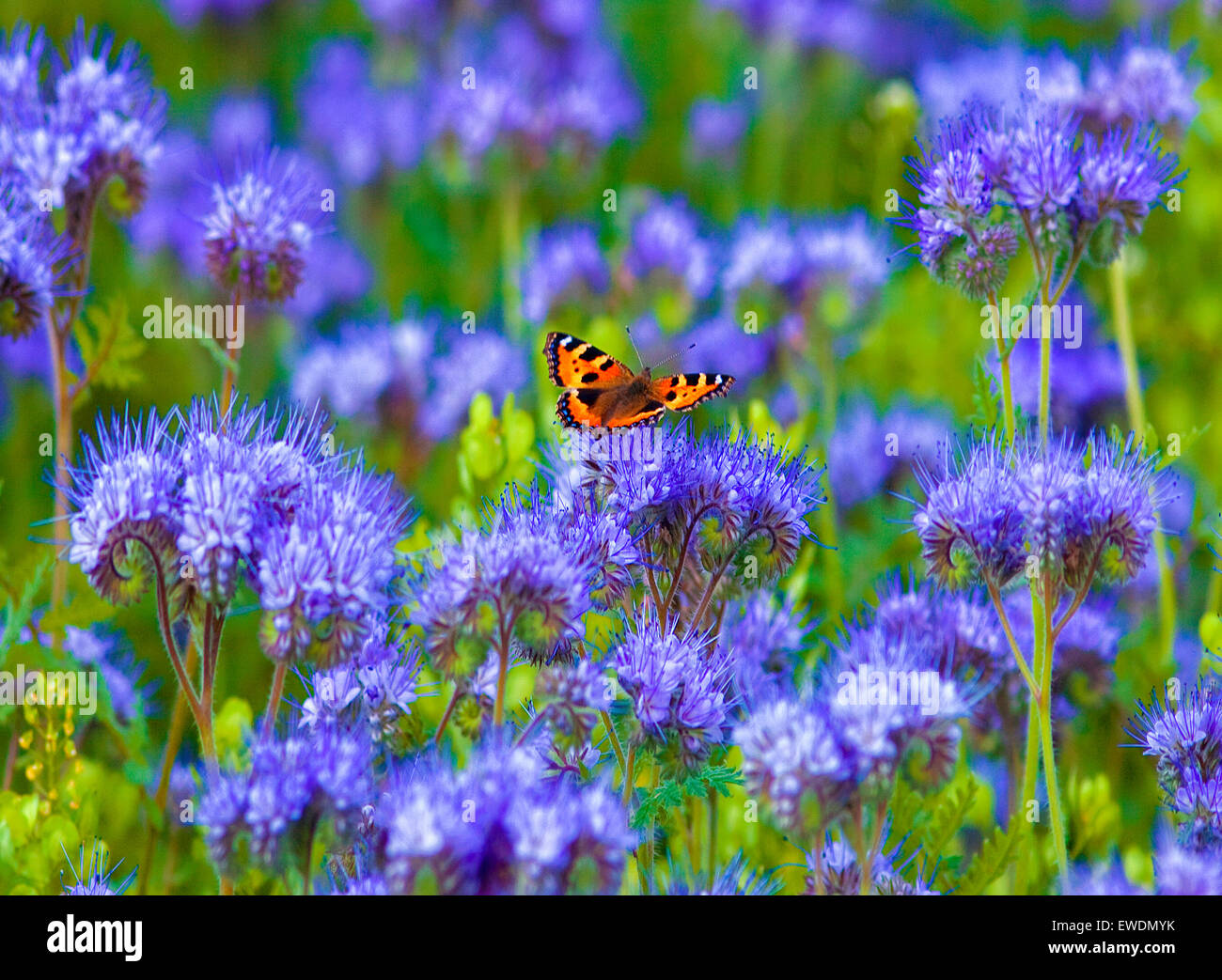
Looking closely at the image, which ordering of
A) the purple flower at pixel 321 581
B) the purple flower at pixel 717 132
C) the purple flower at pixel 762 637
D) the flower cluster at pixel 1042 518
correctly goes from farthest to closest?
the purple flower at pixel 717 132 < the purple flower at pixel 762 637 < the flower cluster at pixel 1042 518 < the purple flower at pixel 321 581

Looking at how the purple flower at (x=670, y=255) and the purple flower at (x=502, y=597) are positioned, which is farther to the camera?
the purple flower at (x=670, y=255)

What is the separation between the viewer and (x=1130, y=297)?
16.1 feet

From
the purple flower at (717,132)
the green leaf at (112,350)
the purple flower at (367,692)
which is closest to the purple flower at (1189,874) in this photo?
the purple flower at (367,692)

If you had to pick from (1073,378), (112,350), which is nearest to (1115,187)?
(1073,378)

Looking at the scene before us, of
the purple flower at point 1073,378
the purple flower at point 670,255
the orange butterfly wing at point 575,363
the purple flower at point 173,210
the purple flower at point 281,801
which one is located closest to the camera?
the purple flower at point 281,801

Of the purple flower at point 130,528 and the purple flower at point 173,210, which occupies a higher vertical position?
the purple flower at point 173,210

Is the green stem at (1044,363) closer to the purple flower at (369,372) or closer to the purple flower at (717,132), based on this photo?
the purple flower at (369,372)

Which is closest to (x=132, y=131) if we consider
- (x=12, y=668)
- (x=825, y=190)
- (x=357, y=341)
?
(x=12, y=668)

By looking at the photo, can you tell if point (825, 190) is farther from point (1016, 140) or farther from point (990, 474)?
point (990, 474)

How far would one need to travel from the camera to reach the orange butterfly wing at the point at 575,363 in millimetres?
3432

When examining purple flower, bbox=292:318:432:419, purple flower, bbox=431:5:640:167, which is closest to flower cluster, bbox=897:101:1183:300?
purple flower, bbox=292:318:432:419

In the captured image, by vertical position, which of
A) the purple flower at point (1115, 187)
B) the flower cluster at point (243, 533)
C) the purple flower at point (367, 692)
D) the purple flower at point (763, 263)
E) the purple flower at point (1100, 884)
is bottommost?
the purple flower at point (1100, 884)

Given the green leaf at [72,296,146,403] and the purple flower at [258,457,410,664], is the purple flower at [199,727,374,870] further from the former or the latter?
the green leaf at [72,296,146,403]

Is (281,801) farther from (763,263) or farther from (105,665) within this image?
(763,263)
